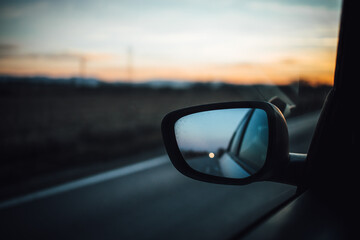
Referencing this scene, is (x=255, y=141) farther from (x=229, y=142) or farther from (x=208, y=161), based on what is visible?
(x=229, y=142)

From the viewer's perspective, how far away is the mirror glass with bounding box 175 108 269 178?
1.83 m

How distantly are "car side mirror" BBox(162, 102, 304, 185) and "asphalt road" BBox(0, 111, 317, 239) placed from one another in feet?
3.78

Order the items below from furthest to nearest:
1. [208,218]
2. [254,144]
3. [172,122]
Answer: [208,218]
[254,144]
[172,122]

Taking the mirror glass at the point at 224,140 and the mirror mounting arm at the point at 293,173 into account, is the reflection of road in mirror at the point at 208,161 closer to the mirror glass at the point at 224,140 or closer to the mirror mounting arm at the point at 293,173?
the mirror glass at the point at 224,140

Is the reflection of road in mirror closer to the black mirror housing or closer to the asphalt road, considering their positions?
the black mirror housing

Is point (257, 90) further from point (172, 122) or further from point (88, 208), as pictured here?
point (88, 208)

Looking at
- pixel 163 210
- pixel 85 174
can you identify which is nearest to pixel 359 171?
pixel 163 210

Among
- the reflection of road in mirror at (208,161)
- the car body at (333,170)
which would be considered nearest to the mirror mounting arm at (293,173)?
the car body at (333,170)

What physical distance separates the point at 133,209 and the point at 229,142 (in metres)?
2.72

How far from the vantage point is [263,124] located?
1.80 meters

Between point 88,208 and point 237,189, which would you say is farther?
point 237,189

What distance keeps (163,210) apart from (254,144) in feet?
9.70

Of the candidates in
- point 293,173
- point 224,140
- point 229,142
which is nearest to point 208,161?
point 224,140

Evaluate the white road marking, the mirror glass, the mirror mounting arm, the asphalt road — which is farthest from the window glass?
the white road marking
